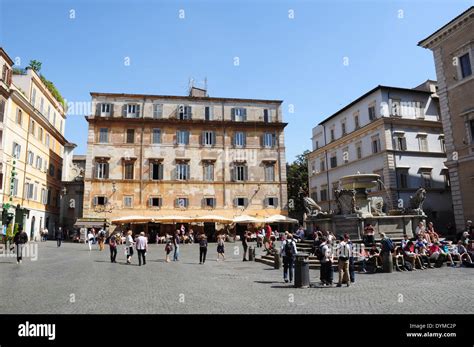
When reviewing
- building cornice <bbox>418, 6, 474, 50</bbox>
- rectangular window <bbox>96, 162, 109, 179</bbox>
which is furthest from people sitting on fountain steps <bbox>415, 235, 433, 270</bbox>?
rectangular window <bbox>96, 162, 109, 179</bbox>

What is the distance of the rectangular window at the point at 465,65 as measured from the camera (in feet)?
78.4

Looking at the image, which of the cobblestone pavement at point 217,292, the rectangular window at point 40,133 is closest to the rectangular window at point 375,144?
the cobblestone pavement at point 217,292

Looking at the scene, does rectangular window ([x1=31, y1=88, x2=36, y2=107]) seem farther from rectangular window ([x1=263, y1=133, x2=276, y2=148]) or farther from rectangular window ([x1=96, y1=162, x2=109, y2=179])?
rectangular window ([x1=263, y1=133, x2=276, y2=148])

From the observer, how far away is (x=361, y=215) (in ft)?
57.9

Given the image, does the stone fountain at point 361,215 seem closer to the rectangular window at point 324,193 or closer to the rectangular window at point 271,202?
the rectangular window at point 271,202

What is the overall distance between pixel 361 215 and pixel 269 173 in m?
21.6

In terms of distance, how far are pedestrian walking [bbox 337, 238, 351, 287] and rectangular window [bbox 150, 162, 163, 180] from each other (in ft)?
93.0

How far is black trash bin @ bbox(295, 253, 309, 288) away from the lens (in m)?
10.9

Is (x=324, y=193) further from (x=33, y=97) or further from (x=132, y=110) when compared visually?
(x=33, y=97)

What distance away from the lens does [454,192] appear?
24469 mm

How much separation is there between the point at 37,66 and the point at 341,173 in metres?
35.5
